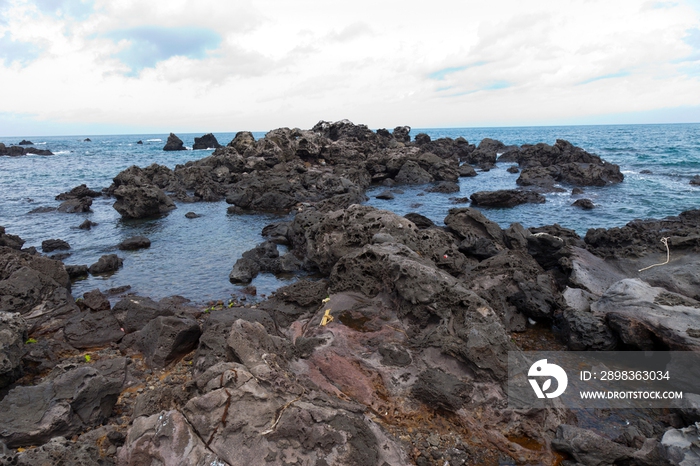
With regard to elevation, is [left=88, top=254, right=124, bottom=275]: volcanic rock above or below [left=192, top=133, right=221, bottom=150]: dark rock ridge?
below

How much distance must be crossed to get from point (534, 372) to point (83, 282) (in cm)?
1435

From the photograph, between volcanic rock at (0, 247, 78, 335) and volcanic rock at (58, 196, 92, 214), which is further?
volcanic rock at (58, 196, 92, 214)

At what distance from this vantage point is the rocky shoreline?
483 centimetres

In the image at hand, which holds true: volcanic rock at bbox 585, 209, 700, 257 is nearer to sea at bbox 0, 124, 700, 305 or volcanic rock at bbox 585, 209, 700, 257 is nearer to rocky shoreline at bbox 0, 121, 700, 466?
rocky shoreline at bbox 0, 121, 700, 466

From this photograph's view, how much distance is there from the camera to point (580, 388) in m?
7.59

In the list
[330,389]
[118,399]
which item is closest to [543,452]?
[330,389]

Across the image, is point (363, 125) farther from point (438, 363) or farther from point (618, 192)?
point (438, 363)

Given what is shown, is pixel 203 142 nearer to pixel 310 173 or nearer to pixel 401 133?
pixel 401 133

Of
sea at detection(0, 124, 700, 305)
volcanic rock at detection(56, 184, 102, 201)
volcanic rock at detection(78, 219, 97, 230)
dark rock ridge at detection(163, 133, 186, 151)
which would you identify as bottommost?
sea at detection(0, 124, 700, 305)

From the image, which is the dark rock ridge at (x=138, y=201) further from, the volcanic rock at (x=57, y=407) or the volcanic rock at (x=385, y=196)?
the volcanic rock at (x=57, y=407)

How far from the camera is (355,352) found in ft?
23.8

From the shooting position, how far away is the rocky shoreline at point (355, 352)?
4.83 metres

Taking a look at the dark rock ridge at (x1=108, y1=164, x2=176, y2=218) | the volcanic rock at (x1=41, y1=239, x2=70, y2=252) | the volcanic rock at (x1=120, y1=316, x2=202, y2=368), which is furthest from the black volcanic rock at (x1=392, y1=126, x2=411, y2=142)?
the volcanic rock at (x1=120, y1=316, x2=202, y2=368)

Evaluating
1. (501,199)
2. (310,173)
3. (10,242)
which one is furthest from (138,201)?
(501,199)
